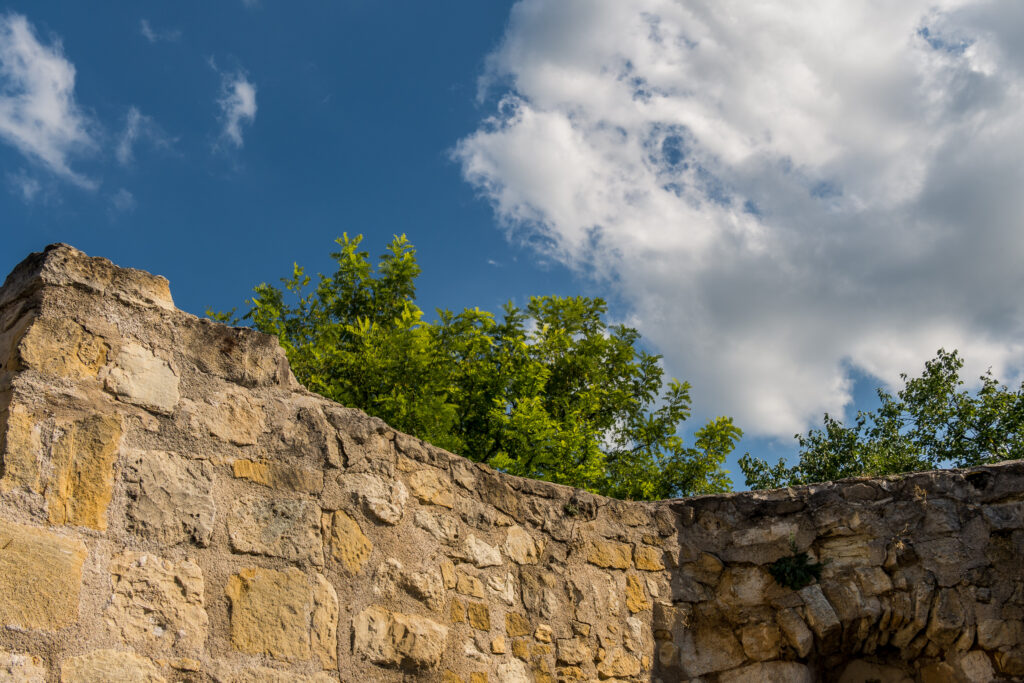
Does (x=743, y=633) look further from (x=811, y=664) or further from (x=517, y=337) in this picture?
(x=517, y=337)

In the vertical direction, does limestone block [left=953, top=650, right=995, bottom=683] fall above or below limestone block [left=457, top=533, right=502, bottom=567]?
below

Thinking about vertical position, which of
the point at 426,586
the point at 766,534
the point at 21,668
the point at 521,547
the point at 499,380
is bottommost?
the point at 21,668

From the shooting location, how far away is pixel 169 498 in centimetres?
266

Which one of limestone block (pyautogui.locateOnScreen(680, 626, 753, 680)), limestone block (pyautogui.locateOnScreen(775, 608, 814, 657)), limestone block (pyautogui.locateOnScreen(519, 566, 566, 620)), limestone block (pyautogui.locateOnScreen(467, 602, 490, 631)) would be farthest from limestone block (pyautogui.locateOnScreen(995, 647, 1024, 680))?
limestone block (pyautogui.locateOnScreen(467, 602, 490, 631))

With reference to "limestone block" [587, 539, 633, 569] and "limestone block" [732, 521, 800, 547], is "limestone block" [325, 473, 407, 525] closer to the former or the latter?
"limestone block" [587, 539, 633, 569]

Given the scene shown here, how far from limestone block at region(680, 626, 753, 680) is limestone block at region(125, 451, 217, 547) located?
2301 millimetres

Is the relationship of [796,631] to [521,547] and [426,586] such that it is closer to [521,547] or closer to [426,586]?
[521,547]

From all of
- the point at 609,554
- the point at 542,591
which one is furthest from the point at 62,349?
the point at 609,554

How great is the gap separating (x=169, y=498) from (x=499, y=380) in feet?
25.5

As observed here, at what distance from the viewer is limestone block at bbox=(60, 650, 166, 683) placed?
229cm

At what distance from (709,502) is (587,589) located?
845mm

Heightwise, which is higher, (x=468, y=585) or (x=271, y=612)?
(x=468, y=585)

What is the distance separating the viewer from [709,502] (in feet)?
14.2

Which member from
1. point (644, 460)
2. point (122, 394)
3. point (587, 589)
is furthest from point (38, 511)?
point (644, 460)
